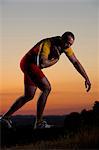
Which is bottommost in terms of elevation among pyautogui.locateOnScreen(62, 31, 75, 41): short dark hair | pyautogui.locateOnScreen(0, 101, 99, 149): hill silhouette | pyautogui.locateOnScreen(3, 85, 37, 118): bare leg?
pyautogui.locateOnScreen(0, 101, 99, 149): hill silhouette

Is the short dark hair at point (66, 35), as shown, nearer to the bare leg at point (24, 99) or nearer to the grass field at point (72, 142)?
the bare leg at point (24, 99)

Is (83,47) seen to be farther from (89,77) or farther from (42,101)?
(42,101)

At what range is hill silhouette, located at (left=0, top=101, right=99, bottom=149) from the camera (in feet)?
14.9

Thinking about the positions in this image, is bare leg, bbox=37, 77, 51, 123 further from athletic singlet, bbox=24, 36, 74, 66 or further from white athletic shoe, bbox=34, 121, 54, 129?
athletic singlet, bbox=24, 36, 74, 66

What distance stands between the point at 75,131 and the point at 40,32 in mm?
1081

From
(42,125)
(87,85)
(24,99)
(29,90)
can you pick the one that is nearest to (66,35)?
(87,85)

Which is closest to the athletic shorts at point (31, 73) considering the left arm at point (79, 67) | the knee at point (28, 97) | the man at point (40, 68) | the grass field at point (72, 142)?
the man at point (40, 68)

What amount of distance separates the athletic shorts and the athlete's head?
1.25ft

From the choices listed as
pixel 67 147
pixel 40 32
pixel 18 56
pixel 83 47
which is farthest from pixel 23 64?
pixel 67 147

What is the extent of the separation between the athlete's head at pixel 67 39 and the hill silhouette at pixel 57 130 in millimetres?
668

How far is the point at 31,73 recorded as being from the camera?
15.0 feet

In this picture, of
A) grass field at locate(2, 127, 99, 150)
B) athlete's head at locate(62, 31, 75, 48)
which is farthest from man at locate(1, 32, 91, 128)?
grass field at locate(2, 127, 99, 150)

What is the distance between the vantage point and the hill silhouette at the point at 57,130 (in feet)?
14.9

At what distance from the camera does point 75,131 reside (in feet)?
15.0
